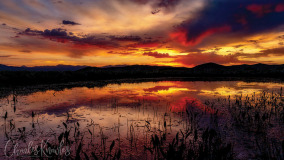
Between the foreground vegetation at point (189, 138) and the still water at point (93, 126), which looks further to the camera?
the still water at point (93, 126)

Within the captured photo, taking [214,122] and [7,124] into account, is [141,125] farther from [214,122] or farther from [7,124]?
[7,124]

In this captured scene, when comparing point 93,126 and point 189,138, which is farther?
point 93,126

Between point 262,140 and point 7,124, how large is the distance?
46.8 feet

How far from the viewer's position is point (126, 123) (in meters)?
10.3

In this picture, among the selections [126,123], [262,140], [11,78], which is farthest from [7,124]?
[11,78]

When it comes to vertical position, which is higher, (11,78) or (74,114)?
(11,78)

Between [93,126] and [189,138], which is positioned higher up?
[93,126]

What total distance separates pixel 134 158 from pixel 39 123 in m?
7.37

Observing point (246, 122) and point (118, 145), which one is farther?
point (246, 122)

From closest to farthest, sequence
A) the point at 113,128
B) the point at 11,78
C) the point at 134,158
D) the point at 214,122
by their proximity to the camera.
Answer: the point at 134,158
the point at 113,128
the point at 214,122
the point at 11,78

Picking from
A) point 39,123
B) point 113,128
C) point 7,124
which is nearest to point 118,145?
point 113,128

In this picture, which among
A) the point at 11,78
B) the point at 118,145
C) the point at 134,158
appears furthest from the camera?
the point at 11,78

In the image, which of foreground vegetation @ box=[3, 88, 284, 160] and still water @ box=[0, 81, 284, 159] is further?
still water @ box=[0, 81, 284, 159]

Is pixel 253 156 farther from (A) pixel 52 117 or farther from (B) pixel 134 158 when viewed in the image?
(A) pixel 52 117
